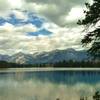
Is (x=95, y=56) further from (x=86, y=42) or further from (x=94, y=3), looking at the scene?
(x=94, y=3)

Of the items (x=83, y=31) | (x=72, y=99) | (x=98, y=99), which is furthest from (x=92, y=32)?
(x=72, y=99)

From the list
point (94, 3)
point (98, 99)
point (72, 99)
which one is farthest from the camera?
point (72, 99)

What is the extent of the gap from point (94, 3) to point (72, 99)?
32792mm

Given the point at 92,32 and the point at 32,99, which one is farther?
the point at 32,99

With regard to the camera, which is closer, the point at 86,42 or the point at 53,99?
the point at 86,42

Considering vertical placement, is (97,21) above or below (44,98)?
above

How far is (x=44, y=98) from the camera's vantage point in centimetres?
5397

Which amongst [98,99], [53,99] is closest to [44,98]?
[53,99]

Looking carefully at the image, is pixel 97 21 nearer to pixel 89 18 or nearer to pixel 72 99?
pixel 89 18

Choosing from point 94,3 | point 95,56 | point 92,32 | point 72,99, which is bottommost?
point 72,99

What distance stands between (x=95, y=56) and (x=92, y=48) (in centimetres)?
73

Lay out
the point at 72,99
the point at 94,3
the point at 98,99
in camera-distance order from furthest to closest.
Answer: the point at 72,99
the point at 98,99
the point at 94,3

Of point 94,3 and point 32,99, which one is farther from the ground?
point 94,3

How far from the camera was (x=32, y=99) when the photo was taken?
5206 centimetres
